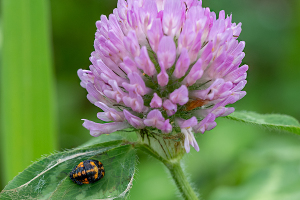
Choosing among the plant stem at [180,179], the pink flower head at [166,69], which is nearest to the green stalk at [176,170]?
the plant stem at [180,179]

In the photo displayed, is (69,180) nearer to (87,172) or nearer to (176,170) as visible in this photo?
(87,172)

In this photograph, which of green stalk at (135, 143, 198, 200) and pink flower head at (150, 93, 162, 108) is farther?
green stalk at (135, 143, 198, 200)

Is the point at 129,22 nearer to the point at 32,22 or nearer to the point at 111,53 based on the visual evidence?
the point at 111,53

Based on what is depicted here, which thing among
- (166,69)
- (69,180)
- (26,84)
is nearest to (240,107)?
(26,84)

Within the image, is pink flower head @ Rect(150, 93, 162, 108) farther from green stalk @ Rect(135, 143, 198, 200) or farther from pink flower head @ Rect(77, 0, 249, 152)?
green stalk @ Rect(135, 143, 198, 200)

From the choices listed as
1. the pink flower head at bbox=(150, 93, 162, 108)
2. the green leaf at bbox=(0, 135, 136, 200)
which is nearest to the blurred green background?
the green leaf at bbox=(0, 135, 136, 200)
